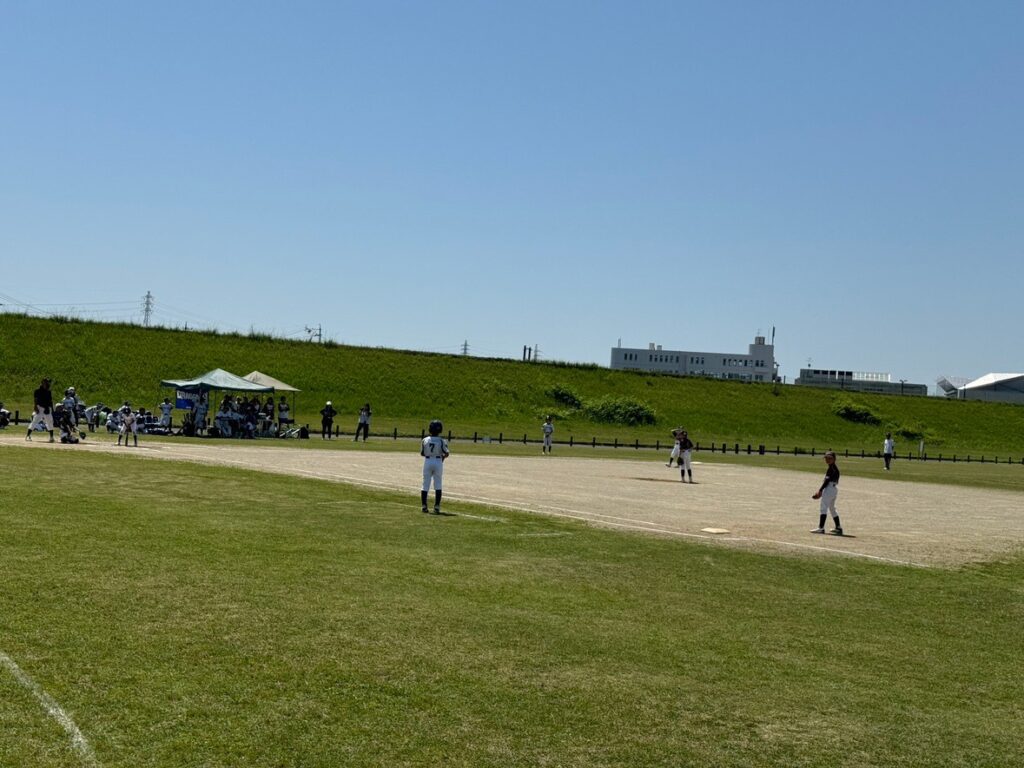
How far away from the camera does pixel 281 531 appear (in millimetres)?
18812

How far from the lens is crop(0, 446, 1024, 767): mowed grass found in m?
8.31

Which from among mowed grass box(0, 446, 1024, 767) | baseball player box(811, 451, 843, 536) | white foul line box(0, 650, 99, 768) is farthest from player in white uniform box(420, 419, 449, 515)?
white foul line box(0, 650, 99, 768)

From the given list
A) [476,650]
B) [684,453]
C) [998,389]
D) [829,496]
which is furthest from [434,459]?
[998,389]

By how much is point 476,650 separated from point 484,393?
96.3 m

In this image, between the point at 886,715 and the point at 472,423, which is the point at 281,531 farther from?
the point at 472,423

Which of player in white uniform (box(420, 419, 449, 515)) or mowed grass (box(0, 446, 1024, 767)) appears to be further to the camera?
player in white uniform (box(420, 419, 449, 515))

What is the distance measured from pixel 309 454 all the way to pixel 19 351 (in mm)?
57165

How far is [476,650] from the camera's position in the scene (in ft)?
36.3

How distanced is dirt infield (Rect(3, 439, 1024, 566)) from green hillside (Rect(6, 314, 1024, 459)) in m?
37.8

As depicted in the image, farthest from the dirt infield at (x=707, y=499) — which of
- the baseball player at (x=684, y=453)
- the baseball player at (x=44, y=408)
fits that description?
the baseball player at (x=44, y=408)

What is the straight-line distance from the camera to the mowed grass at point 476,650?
27.3ft

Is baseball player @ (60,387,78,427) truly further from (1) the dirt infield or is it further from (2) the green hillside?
(2) the green hillside

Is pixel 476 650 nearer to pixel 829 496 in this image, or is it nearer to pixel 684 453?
pixel 829 496

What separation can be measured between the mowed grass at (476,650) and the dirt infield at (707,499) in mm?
3537
